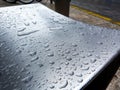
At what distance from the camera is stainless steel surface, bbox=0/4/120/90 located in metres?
0.75

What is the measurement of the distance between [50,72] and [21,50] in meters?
0.23

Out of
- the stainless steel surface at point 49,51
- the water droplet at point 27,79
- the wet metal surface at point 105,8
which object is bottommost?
the wet metal surface at point 105,8

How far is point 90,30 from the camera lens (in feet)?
3.91

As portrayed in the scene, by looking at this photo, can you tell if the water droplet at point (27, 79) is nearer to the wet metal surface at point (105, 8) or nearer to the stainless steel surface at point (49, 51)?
the stainless steel surface at point (49, 51)

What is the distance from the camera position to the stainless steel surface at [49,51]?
2.44 feet

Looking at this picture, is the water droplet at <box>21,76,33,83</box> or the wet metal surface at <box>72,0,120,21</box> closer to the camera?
the water droplet at <box>21,76,33,83</box>

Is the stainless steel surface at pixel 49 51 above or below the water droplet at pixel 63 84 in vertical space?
above

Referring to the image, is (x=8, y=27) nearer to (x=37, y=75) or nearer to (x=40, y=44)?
(x=40, y=44)

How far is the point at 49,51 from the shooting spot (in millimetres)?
916

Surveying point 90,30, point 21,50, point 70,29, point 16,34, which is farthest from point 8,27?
point 90,30

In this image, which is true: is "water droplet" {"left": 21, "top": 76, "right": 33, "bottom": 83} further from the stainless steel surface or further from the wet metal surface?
the wet metal surface

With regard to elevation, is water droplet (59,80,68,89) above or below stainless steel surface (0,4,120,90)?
below

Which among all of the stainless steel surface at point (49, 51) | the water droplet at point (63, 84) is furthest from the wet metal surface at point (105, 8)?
the water droplet at point (63, 84)

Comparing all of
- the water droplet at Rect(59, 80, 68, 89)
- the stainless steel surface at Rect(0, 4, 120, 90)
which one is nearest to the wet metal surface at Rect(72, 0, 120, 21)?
the stainless steel surface at Rect(0, 4, 120, 90)
